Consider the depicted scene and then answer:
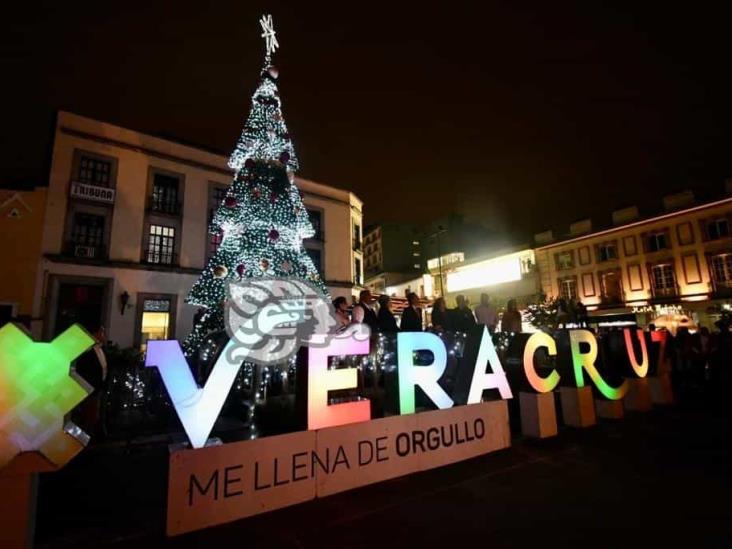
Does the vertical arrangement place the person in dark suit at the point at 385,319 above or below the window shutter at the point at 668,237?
below

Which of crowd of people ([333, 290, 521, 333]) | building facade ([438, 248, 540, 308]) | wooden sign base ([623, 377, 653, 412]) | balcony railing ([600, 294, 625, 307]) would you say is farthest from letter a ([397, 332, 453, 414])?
balcony railing ([600, 294, 625, 307])

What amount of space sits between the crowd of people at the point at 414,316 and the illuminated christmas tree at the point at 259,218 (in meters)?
3.29

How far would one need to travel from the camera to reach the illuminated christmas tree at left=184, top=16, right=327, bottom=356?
33.8 ft

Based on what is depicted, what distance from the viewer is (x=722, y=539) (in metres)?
2.98

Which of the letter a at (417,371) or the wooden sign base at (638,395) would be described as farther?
the wooden sign base at (638,395)

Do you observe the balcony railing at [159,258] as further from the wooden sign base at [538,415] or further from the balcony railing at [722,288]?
the balcony railing at [722,288]

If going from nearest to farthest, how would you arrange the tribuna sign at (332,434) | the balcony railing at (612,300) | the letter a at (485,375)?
→ the tribuna sign at (332,434) → the letter a at (485,375) → the balcony railing at (612,300)

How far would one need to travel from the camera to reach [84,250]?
58.1ft

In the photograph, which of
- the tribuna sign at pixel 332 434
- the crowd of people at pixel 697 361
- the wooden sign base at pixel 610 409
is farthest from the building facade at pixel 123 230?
the crowd of people at pixel 697 361

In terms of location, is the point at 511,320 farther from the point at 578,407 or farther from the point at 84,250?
the point at 84,250

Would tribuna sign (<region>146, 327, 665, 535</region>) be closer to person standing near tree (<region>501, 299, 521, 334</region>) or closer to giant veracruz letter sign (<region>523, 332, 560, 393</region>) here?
giant veracruz letter sign (<region>523, 332, 560, 393</region>)

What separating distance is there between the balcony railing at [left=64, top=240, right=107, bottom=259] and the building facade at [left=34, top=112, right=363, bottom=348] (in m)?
0.04

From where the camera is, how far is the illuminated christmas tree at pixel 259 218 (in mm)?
10297

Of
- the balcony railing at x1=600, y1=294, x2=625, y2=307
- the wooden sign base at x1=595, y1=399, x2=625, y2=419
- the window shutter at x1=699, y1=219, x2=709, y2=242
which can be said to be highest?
the window shutter at x1=699, y1=219, x2=709, y2=242
